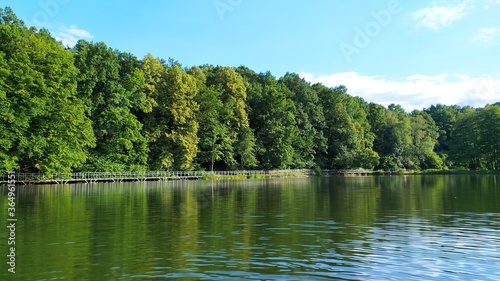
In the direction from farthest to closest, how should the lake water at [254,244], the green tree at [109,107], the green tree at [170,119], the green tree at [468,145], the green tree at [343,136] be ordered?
the green tree at [468,145] → the green tree at [343,136] → the green tree at [170,119] → the green tree at [109,107] → the lake water at [254,244]

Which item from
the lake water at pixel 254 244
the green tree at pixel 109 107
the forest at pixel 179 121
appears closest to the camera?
the lake water at pixel 254 244

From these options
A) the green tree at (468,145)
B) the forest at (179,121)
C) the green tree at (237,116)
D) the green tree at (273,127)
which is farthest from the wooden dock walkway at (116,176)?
the green tree at (468,145)

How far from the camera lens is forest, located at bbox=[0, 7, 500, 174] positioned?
46.1 meters

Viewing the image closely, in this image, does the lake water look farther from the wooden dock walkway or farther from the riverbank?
the riverbank

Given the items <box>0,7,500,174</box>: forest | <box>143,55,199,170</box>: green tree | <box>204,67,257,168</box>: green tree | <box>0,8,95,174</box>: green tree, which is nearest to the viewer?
<box>0,8,95,174</box>: green tree

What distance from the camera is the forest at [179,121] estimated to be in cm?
4606

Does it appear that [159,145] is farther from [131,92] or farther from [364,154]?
[364,154]

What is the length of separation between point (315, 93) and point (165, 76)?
42614 millimetres

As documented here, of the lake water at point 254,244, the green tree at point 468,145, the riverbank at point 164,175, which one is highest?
the green tree at point 468,145

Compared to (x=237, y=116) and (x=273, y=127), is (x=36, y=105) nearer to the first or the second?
(x=237, y=116)

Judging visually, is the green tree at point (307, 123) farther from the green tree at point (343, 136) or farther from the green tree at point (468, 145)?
the green tree at point (468, 145)

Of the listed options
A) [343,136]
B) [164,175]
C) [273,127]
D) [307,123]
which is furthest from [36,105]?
[343,136]

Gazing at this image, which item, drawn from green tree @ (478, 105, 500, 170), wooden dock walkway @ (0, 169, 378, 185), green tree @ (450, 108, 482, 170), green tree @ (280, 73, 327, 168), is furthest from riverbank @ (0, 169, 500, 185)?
green tree @ (450, 108, 482, 170)

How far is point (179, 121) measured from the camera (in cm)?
6569
